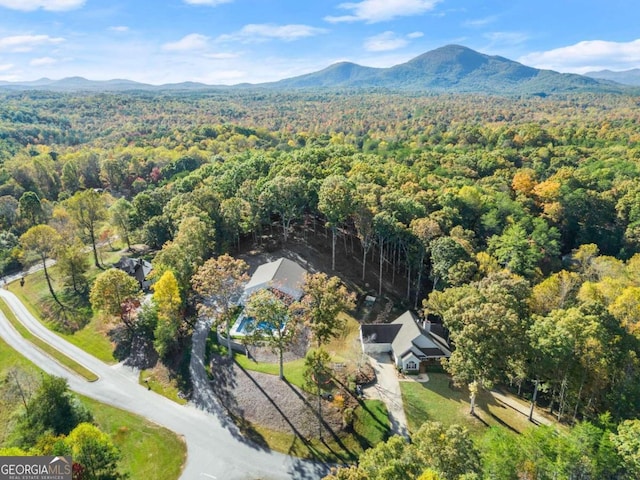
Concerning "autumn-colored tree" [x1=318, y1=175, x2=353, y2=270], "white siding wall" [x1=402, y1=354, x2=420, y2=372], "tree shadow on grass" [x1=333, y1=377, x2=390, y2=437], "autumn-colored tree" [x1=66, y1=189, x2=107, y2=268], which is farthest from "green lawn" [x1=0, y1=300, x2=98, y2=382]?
"autumn-colored tree" [x1=318, y1=175, x2=353, y2=270]

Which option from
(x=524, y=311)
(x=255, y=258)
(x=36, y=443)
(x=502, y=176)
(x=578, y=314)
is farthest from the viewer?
(x=502, y=176)

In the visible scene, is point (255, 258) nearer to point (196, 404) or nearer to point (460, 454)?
point (196, 404)

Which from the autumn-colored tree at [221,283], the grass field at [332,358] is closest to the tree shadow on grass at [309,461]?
the grass field at [332,358]

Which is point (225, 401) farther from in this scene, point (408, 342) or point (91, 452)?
point (408, 342)

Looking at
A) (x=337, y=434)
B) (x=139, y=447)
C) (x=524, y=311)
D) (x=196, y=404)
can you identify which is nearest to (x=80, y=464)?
(x=139, y=447)

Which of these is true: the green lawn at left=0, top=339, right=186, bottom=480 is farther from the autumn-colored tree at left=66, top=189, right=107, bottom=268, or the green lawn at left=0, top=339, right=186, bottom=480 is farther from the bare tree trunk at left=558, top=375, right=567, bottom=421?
the autumn-colored tree at left=66, top=189, right=107, bottom=268

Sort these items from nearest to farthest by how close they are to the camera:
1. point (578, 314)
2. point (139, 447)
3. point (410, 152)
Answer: point (578, 314), point (139, 447), point (410, 152)
